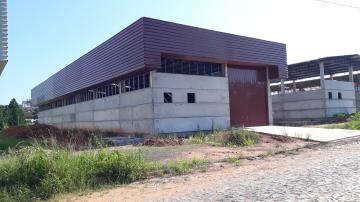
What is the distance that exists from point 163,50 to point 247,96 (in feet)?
30.8

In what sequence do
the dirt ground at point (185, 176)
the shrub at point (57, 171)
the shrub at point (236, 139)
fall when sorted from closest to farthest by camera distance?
1. the dirt ground at point (185, 176)
2. the shrub at point (57, 171)
3. the shrub at point (236, 139)

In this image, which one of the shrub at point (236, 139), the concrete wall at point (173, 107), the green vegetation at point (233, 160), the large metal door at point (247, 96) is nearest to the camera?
the green vegetation at point (233, 160)

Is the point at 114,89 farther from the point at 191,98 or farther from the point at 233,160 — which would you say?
the point at 233,160

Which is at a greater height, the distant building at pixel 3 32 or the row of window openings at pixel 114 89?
the distant building at pixel 3 32

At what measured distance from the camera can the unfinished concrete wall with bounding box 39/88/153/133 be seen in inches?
911

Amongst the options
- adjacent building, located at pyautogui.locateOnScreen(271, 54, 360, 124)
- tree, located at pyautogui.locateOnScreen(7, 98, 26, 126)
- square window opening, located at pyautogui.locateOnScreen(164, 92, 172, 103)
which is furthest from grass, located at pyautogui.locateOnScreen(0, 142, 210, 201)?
tree, located at pyautogui.locateOnScreen(7, 98, 26, 126)

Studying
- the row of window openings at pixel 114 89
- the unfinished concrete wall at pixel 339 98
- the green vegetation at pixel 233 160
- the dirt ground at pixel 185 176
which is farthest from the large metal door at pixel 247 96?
the green vegetation at pixel 233 160

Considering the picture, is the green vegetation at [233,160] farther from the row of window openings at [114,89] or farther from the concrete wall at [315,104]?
the concrete wall at [315,104]

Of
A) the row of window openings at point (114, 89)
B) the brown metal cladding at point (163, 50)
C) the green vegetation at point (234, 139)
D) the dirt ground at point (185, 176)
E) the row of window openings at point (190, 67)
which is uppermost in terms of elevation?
the brown metal cladding at point (163, 50)

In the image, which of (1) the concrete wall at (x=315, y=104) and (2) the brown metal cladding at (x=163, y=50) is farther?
(1) the concrete wall at (x=315, y=104)

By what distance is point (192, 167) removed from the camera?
11.3 metres

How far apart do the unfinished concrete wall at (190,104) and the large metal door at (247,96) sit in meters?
1.23

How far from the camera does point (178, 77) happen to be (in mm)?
23625

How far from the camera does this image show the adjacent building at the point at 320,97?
120ft
